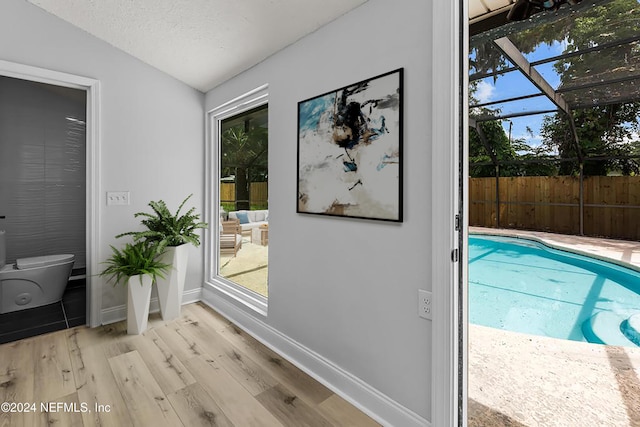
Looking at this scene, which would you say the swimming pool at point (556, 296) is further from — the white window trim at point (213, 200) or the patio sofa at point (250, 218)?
the white window trim at point (213, 200)

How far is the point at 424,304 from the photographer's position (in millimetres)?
1419

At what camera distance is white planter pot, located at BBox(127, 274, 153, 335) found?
2475 millimetres

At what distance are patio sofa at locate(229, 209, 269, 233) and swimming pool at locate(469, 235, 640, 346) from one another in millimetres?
2314

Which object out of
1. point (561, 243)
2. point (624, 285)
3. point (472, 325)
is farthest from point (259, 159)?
point (561, 243)

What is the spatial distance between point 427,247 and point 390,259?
0.71ft

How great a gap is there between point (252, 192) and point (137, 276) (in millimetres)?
1138

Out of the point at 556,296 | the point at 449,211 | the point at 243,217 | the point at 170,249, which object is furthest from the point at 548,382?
the point at 170,249

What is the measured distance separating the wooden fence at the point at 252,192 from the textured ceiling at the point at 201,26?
96cm

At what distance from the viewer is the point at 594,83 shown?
3918 mm

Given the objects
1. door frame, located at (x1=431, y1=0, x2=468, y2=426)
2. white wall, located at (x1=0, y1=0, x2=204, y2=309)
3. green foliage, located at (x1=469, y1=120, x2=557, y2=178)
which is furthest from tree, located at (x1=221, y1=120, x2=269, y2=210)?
green foliage, located at (x1=469, y1=120, x2=557, y2=178)

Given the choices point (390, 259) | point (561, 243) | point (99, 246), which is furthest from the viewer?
point (561, 243)

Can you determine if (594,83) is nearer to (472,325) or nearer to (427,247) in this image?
(472,325)

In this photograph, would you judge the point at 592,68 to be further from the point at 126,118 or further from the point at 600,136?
the point at 126,118

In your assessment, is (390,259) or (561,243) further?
(561,243)
